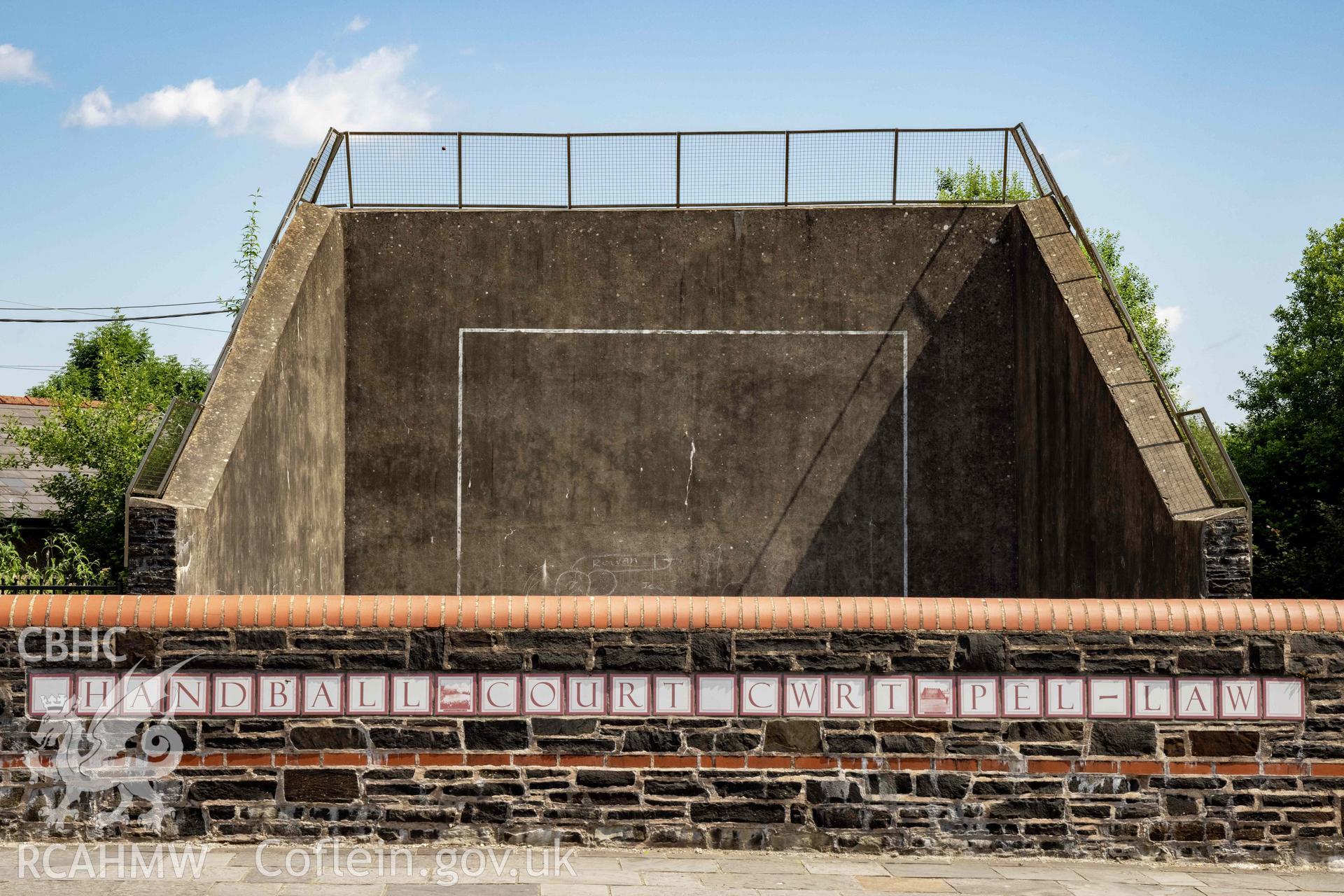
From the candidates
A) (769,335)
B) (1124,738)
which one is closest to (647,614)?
(1124,738)

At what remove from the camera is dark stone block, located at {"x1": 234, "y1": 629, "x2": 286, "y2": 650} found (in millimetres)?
7074

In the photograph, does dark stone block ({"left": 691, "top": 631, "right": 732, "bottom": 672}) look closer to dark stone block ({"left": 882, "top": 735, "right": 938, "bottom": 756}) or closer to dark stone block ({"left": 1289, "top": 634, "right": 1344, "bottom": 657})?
dark stone block ({"left": 882, "top": 735, "right": 938, "bottom": 756})

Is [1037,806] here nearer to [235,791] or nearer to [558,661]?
[558,661]

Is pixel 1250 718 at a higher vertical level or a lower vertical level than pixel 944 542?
lower

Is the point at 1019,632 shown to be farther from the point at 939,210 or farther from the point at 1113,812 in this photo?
the point at 939,210

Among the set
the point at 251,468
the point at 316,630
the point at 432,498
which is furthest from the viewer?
the point at 432,498

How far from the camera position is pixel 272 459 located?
1227 cm

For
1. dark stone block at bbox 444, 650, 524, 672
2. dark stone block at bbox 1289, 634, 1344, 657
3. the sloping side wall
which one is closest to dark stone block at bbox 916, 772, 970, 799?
dark stone block at bbox 1289, 634, 1344, 657

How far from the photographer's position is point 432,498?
1488 cm

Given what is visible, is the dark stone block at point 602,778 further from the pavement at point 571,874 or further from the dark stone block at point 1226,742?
the dark stone block at point 1226,742

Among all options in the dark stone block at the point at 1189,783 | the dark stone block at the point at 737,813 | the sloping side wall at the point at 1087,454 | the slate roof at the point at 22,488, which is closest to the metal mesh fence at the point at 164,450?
the dark stone block at the point at 737,813

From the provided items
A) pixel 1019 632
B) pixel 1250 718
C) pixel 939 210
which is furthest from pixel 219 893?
pixel 939 210

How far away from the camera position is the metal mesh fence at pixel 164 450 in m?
10.0

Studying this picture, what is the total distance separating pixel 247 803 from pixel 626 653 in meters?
2.33
